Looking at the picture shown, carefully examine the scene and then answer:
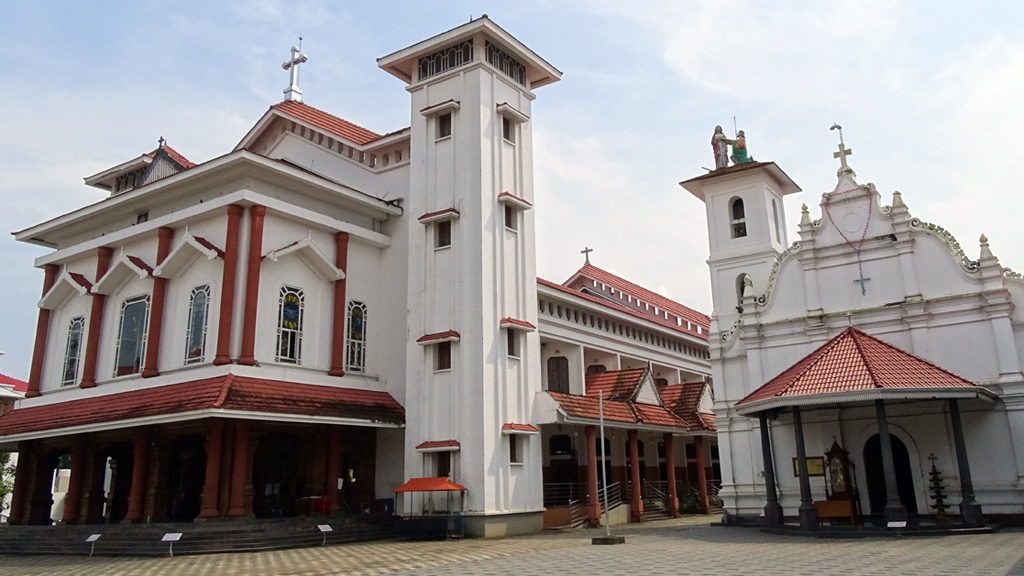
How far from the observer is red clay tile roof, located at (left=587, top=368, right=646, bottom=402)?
28406mm

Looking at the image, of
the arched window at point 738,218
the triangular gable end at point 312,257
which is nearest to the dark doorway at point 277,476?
the triangular gable end at point 312,257

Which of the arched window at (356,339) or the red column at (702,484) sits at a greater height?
the arched window at (356,339)

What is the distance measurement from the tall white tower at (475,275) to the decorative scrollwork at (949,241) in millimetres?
11298

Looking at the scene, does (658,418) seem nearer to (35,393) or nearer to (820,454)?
(820,454)

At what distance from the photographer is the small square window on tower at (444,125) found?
25328 millimetres

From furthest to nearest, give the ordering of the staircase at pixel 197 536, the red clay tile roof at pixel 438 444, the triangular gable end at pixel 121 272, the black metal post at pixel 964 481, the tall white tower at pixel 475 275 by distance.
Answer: the triangular gable end at pixel 121 272, the tall white tower at pixel 475 275, the red clay tile roof at pixel 438 444, the staircase at pixel 197 536, the black metal post at pixel 964 481

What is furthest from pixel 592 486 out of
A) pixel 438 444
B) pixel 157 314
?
pixel 157 314

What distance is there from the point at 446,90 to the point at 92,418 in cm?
1452

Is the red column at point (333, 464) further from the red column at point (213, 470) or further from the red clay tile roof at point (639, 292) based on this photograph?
the red clay tile roof at point (639, 292)

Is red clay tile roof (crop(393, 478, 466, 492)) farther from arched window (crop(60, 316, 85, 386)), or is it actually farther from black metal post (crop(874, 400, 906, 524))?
arched window (crop(60, 316, 85, 386))

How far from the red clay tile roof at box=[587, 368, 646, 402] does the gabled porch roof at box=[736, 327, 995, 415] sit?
333 inches

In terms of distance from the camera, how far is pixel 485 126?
2459 centimetres

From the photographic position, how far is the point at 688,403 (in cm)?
3159

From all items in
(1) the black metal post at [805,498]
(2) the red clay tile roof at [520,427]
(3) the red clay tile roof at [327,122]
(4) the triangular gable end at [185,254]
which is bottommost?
(1) the black metal post at [805,498]
